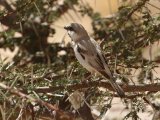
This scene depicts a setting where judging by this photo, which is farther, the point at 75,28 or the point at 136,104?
the point at 75,28

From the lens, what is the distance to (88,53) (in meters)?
3.23

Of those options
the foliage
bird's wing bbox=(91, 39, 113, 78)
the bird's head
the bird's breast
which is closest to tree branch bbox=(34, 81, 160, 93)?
the foliage

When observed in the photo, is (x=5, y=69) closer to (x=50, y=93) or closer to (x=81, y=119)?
(x=50, y=93)

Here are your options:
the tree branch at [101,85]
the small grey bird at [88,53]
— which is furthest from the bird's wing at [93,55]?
the tree branch at [101,85]

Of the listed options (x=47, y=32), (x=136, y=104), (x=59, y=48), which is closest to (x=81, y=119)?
(x=136, y=104)

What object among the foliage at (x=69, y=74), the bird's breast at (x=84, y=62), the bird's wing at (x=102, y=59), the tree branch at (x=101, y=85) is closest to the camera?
the foliage at (x=69, y=74)

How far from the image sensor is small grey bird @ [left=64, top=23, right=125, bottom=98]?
116 inches

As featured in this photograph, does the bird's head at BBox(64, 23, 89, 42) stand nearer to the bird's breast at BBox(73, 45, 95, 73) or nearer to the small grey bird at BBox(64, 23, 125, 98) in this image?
the small grey bird at BBox(64, 23, 125, 98)

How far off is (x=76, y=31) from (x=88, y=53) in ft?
0.83

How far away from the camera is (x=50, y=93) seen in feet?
8.65

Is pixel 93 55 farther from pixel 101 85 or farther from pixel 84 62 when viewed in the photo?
pixel 101 85

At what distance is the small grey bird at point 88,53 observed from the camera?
294cm

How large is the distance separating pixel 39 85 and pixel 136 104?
28.5 inches

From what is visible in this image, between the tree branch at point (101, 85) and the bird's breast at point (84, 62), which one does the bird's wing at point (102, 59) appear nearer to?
the bird's breast at point (84, 62)
